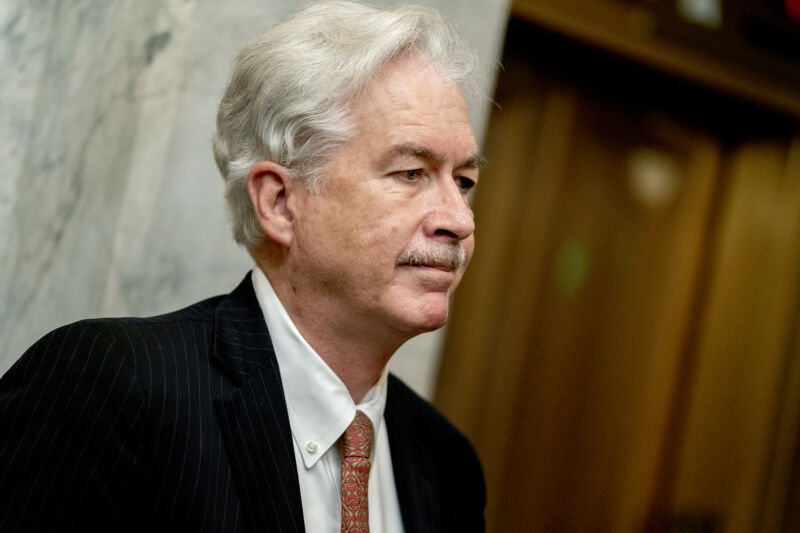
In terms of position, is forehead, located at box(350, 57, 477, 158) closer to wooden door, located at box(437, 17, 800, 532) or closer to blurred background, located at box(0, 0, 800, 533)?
blurred background, located at box(0, 0, 800, 533)

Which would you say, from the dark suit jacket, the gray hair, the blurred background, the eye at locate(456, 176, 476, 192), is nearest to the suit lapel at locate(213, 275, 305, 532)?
the dark suit jacket

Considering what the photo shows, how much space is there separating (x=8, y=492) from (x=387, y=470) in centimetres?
71

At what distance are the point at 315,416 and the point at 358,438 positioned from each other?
0.08 m

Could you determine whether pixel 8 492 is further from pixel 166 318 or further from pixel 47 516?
pixel 166 318

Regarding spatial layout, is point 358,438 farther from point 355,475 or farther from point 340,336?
point 340,336

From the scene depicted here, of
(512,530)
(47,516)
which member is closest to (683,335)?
(512,530)

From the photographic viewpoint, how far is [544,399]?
3160mm

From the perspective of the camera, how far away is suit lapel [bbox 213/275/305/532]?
1.37 meters

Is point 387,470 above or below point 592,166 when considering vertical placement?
below

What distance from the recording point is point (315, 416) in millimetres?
1518

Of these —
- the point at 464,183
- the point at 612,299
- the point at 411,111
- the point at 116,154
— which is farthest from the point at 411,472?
the point at 612,299

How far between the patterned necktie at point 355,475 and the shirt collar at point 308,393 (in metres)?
0.02

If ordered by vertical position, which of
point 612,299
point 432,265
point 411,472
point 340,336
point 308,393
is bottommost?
point 411,472

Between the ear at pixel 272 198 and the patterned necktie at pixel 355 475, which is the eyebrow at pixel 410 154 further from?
the patterned necktie at pixel 355 475
